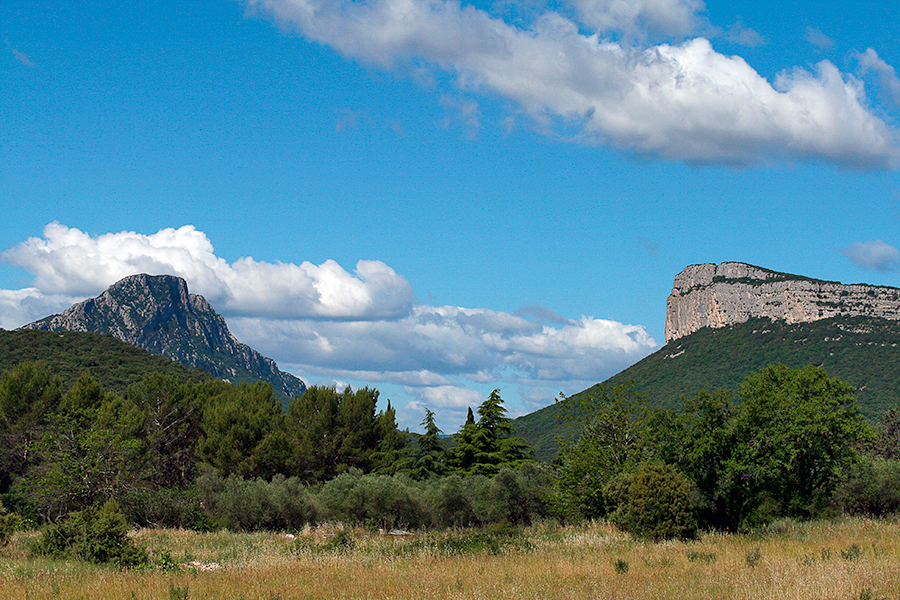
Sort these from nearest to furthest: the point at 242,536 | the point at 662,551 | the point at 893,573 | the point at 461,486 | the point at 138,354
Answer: the point at 893,573 → the point at 662,551 → the point at 242,536 → the point at 461,486 → the point at 138,354

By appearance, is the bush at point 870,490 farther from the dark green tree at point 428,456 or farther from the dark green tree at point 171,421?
the dark green tree at point 171,421

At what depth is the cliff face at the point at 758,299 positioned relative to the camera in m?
138

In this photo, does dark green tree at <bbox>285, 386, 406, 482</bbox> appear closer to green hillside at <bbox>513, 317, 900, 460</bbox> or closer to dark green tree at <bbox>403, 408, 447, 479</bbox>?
dark green tree at <bbox>403, 408, 447, 479</bbox>

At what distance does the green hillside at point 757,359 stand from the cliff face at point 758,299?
3.61 meters

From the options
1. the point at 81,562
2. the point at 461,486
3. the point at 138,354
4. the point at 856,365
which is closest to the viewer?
the point at 81,562

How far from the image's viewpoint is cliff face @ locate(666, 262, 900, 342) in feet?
451

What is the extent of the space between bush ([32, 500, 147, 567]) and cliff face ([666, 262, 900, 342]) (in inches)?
5420

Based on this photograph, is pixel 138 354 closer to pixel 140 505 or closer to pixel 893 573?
pixel 140 505

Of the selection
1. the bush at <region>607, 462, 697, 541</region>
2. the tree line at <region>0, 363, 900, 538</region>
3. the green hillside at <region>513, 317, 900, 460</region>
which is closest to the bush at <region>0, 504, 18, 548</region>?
the tree line at <region>0, 363, 900, 538</region>

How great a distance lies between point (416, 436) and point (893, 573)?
148ft

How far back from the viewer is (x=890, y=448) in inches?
2261

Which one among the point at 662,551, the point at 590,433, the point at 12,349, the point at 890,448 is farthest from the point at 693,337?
the point at 662,551

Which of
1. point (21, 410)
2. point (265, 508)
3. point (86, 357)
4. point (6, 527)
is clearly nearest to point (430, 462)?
point (265, 508)

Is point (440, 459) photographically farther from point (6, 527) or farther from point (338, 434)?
point (6, 527)
